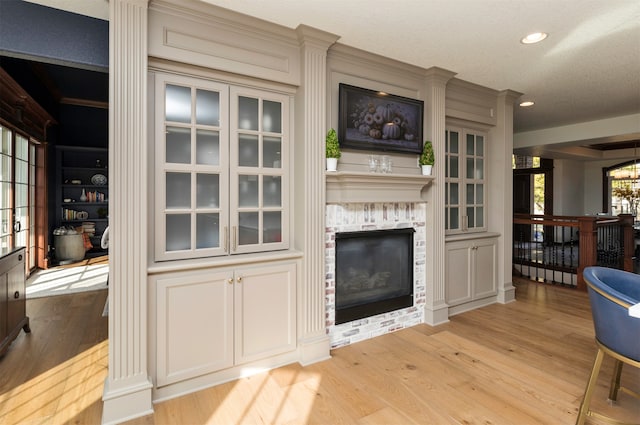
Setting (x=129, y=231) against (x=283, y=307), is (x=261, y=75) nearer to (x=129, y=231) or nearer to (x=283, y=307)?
(x=129, y=231)

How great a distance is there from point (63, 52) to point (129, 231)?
4.33 ft

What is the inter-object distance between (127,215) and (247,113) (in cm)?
117

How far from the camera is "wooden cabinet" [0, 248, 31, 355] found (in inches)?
109

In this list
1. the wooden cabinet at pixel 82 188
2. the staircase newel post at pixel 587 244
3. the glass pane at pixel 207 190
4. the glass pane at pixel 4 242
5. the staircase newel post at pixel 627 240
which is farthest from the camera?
the wooden cabinet at pixel 82 188

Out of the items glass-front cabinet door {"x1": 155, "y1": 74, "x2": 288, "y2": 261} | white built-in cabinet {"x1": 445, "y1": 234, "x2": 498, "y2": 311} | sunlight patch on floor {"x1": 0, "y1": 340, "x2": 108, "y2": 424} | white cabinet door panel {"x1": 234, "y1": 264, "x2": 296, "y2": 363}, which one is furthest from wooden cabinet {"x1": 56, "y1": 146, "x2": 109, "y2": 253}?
white built-in cabinet {"x1": 445, "y1": 234, "x2": 498, "y2": 311}

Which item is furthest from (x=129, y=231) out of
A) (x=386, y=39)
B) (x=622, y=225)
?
(x=622, y=225)

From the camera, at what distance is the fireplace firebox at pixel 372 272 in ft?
10.2

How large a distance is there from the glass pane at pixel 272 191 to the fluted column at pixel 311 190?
15 cm

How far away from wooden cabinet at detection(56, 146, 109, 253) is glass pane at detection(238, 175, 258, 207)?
601cm

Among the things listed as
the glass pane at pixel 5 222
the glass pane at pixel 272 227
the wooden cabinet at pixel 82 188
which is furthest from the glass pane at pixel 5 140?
the glass pane at pixel 272 227

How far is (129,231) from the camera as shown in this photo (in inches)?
83.9

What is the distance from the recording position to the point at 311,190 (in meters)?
2.78

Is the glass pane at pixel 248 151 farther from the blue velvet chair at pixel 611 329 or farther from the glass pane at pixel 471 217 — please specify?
the glass pane at pixel 471 217

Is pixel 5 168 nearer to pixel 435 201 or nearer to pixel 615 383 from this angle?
pixel 435 201
